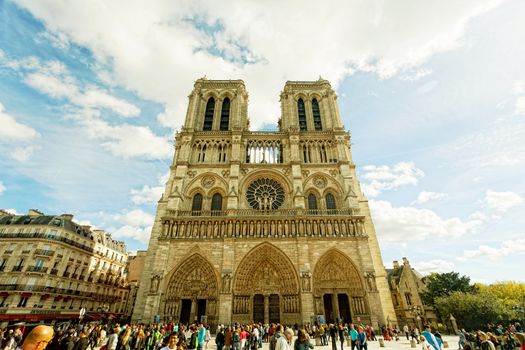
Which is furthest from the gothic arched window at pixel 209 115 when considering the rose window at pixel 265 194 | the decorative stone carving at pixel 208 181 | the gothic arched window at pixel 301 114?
the gothic arched window at pixel 301 114

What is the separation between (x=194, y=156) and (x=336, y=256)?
15.2 meters

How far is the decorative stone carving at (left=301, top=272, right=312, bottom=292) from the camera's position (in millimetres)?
17078

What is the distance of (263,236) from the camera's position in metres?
18.8

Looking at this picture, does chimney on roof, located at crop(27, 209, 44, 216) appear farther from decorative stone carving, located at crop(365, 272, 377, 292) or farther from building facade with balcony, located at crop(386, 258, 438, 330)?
building facade with balcony, located at crop(386, 258, 438, 330)

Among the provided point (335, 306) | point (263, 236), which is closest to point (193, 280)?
point (263, 236)

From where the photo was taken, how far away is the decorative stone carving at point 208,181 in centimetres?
2228

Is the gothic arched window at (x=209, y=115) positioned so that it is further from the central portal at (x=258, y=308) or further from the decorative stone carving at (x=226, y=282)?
the central portal at (x=258, y=308)

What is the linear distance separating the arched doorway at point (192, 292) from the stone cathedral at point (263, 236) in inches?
2.7

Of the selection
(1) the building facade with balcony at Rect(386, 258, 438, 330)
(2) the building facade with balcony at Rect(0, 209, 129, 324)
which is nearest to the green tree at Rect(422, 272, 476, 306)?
(1) the building facade with balcony at Rect(386, 258, 438, 330)

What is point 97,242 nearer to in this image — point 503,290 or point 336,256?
point 336,256

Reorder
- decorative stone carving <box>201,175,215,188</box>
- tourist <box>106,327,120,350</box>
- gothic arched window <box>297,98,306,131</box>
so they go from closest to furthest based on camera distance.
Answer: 1. tourist <box>106,327,120,350</box>
2. decorative stone carving <box>201,175,215,188</box>
3. gothic arched window <box>297,98,306,131</box>

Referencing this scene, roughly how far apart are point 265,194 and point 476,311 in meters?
18.1

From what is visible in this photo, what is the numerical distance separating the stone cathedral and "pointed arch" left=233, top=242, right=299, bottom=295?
7 cm

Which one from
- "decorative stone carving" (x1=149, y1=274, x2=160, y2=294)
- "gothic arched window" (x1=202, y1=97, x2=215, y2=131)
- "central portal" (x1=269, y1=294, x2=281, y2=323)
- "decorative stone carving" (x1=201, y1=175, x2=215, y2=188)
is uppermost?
"gothic arched window" (x1=202, y1=97, x2=215, y2=131)
